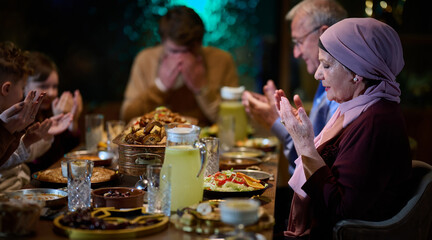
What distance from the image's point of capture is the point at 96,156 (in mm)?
3109

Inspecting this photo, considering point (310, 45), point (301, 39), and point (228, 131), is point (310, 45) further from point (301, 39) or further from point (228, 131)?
point (228, 131)

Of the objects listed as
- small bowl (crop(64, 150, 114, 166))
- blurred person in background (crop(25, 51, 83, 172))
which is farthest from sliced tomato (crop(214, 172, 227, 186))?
blurred person in background (crop(25, 51, 83, 172))

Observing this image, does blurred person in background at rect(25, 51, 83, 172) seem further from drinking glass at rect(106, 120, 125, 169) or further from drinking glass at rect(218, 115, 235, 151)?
drinking glass at rect(218, 115, 235, 151)

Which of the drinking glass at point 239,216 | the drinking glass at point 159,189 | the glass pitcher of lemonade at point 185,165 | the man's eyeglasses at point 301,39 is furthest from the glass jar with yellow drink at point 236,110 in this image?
the drinking glass at point 239,216

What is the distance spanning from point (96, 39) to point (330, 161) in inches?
174

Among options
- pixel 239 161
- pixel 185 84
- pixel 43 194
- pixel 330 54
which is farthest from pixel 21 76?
pixel 185 84

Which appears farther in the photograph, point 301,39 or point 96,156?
point 301,39

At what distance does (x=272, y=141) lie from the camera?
12.4ft

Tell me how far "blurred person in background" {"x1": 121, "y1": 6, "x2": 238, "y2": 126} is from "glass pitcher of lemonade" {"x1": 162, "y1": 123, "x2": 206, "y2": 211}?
7.81 feet

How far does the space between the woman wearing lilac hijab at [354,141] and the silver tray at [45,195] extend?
0.94 meters

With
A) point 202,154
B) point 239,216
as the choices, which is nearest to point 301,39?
point 202,154

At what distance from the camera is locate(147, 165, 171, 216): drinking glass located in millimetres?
1941

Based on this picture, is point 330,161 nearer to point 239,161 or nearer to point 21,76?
point 239,161

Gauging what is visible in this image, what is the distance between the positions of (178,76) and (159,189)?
8.72ft
